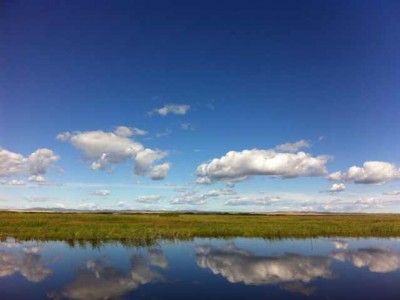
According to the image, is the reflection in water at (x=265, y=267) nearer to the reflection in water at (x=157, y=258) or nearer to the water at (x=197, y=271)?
the water at (x=197, y=271)

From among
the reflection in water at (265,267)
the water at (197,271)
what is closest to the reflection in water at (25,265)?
the water at (197,271)

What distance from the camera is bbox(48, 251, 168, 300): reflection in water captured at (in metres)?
20.0

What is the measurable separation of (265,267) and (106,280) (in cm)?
1137

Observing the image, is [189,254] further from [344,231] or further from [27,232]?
[344,231]

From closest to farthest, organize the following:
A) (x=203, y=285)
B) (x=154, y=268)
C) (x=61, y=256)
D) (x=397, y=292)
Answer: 1. (x=397, y=292)
2. (x=203, y=285)
3. (x=154, y=268)
4. (x=61, y=256)

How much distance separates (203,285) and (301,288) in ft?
18.2

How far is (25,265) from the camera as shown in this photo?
27969 millimetres

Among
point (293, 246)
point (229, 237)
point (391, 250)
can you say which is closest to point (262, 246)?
point (293, 246)

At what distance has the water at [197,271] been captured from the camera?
2066cm

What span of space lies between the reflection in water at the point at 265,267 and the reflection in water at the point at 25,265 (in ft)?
36.3

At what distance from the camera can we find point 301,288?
71.8 ft

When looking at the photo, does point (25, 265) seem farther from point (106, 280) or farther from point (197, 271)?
point (197, 271)

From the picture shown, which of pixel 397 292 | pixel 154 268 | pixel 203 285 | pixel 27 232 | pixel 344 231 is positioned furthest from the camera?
pixel 344 231

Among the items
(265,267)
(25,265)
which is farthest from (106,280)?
(265,267)
